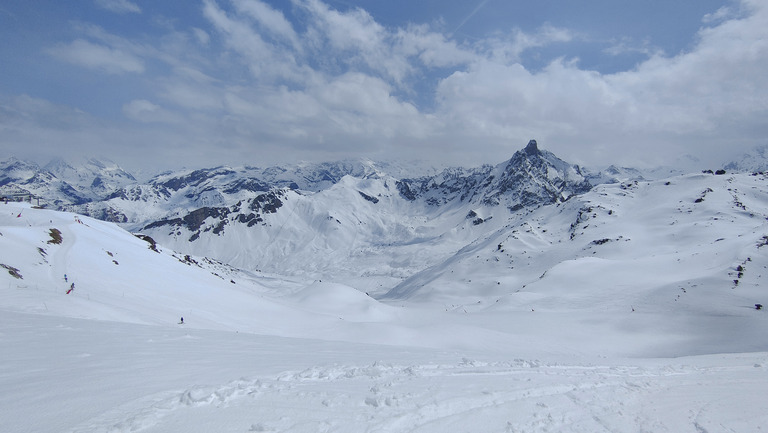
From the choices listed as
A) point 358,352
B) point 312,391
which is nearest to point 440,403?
point 312,391

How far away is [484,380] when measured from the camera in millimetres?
11547

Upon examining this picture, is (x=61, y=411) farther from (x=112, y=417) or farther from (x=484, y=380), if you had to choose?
(x=484, y=380)

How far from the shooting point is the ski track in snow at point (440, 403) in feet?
23.8

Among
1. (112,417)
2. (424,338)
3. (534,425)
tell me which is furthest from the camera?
(424,338)

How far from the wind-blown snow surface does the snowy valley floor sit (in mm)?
61

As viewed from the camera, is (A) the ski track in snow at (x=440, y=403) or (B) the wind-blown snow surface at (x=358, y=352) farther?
(B) the wind-blown snow surface at (x=358, y=352)

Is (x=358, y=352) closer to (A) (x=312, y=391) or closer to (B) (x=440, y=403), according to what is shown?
(A) (x=312, y=391)

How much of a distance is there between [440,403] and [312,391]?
3379mm

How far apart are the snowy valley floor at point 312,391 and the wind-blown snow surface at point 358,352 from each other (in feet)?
0.20

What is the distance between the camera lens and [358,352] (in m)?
16.4

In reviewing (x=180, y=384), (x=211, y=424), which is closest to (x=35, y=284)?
(x=180, y=384)

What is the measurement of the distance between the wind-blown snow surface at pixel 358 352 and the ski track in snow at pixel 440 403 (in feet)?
0.19

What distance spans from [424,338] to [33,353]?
85.8 feet

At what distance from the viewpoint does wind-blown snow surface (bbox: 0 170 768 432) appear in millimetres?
7902
